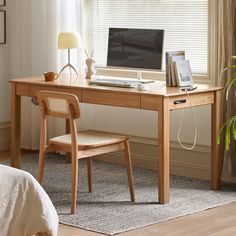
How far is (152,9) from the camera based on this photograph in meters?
6.14

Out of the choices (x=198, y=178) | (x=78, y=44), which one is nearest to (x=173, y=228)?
(x=198, y=178)

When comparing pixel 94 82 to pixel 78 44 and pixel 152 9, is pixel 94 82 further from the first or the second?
pixel 152 9

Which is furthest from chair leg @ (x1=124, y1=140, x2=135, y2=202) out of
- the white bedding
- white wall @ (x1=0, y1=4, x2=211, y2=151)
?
the white bedding

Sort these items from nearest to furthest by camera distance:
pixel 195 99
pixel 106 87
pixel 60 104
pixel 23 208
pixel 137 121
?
pixel 23 208 < pixel 60 104 < pixel 195 99 < pixel 106 87 < pixel 137 121

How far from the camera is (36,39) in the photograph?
6.68m

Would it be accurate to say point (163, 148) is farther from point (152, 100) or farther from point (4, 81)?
point (4, 81)

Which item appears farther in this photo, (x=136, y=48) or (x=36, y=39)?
(x=36, y=39)

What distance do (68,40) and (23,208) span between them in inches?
97.9

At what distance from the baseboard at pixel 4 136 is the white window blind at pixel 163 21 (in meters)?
1.09

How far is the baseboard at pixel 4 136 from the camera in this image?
23.1 feet

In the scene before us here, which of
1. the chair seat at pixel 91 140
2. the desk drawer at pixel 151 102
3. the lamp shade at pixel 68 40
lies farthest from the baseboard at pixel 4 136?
the desk drawer at pixel 151 102

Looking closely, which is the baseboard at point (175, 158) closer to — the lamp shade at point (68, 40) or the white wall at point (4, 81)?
the lamp shade at point (68, 40)

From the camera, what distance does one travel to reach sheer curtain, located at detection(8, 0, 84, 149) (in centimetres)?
651

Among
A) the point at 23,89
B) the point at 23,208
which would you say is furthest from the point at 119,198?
→ the point at 23,208
